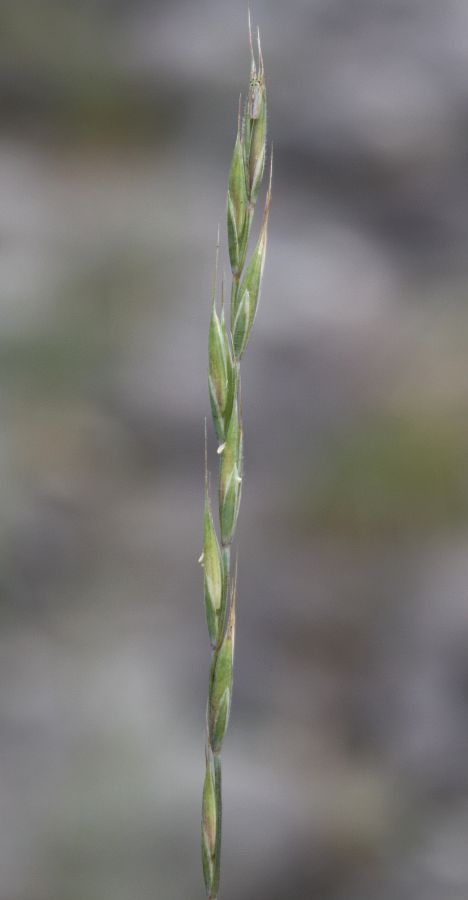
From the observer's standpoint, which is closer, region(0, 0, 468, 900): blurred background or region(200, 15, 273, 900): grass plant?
region(200, 15, 273, 900): grass plant

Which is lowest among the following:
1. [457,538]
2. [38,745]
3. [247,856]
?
[247,856]

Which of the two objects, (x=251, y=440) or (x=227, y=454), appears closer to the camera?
(x=227, y=454)

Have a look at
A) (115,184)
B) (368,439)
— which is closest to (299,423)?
(368,439)

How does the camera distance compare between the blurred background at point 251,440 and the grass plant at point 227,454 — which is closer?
the grass plant at point 227,454

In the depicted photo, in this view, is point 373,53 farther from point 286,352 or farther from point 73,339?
point 73,339

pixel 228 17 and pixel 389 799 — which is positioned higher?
pixel 228 17

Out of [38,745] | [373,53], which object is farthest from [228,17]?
[38,745]
